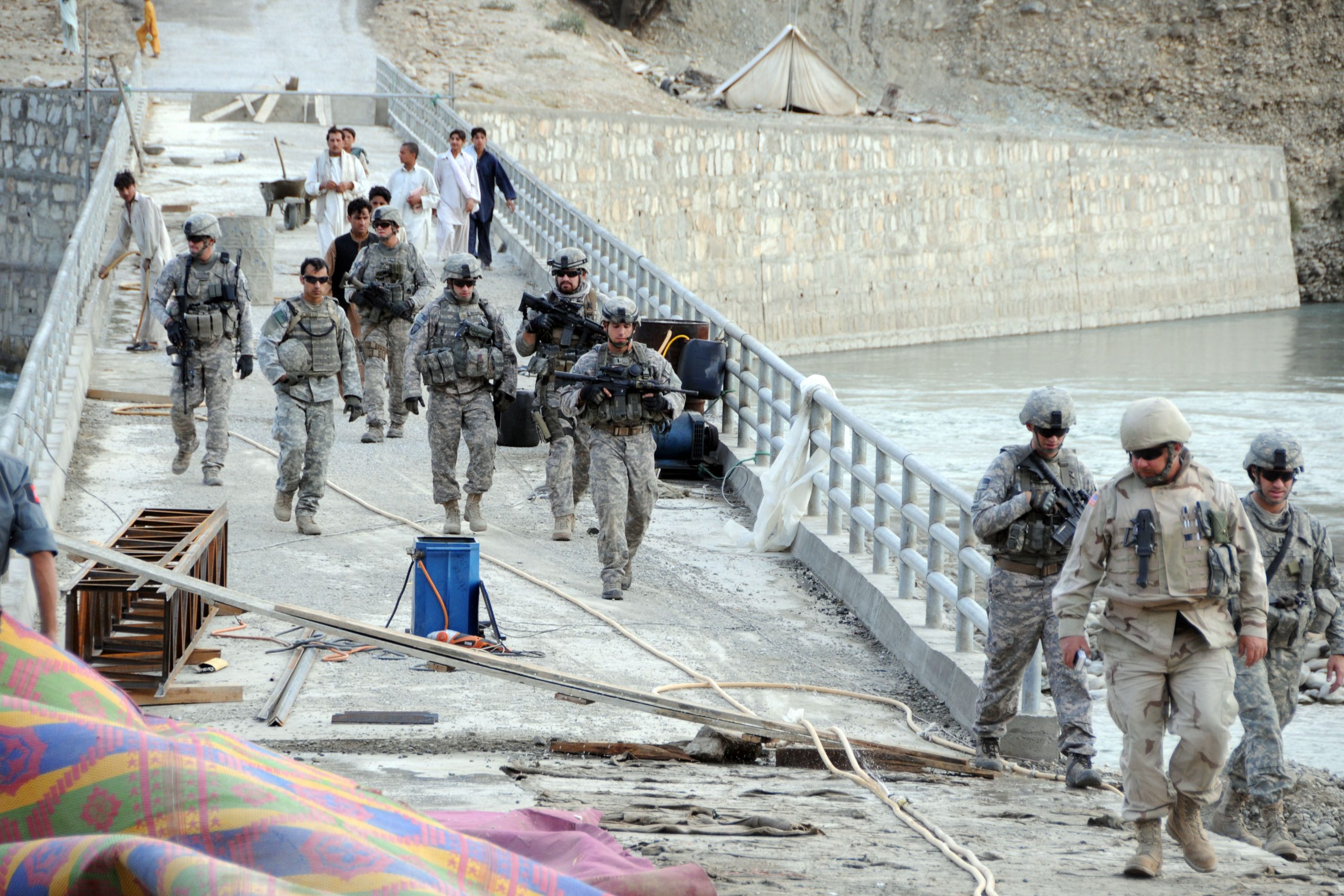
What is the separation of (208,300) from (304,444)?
54.0 inches

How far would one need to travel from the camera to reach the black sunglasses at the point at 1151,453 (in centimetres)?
562

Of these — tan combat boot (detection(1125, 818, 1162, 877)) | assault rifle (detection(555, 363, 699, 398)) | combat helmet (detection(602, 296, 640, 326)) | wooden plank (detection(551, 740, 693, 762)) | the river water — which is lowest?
the river water

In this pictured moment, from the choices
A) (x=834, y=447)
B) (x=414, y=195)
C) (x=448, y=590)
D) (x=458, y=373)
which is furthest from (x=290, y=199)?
(x=448, y=590)

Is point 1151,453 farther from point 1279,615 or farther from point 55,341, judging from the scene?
point 55,341

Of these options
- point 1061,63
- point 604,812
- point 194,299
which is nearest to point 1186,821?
point 604,812

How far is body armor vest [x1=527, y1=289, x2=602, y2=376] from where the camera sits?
10.5 meters

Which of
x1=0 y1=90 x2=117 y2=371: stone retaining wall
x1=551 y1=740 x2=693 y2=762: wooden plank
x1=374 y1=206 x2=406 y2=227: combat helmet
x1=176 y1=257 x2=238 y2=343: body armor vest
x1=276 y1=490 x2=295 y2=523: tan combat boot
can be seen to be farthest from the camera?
x1=0 y1=90 x2=117 y2=371: stone retaining wall

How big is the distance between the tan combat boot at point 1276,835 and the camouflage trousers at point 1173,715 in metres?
1.43

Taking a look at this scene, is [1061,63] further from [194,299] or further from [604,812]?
[604,812]

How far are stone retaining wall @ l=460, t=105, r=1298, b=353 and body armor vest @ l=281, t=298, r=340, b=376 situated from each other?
16.4m

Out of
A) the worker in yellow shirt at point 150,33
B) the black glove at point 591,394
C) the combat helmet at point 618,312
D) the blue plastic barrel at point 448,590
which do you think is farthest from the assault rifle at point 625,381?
the worker in yellow shirt at point 150,33

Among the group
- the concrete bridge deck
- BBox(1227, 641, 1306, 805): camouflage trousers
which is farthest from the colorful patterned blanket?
BBox(1227, 641, 1306, 805): camouflage trousers

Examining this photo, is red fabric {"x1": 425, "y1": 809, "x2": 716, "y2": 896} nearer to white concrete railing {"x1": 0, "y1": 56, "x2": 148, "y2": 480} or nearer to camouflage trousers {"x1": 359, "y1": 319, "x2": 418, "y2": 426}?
white concrete railing {"x1": 0, "y1": 56, "x2": 148, "y2": 480}

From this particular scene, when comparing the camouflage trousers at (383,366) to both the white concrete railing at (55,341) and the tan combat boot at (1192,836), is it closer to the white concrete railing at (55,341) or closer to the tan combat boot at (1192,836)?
the white concrete railing at (55,341)
